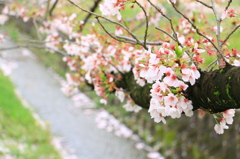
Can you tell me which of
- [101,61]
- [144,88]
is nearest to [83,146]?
[101,61]

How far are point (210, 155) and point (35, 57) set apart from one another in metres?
8.61

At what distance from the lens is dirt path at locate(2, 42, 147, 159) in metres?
5.96

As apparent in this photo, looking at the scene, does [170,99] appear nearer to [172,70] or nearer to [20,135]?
[172,70]

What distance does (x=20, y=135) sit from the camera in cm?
528

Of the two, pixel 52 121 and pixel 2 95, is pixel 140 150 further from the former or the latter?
pixel 2 95

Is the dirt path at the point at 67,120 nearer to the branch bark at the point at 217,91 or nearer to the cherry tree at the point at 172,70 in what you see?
the cherry tree at the point at 172,70

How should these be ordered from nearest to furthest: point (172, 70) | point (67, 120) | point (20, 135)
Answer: point (172, 70), point (20, 135), point (67, 120)

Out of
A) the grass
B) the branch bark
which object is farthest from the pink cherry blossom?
the grass

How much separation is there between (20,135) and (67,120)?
1.91 meters

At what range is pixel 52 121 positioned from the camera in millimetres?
6914

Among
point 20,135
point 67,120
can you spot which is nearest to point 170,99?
point 20,135

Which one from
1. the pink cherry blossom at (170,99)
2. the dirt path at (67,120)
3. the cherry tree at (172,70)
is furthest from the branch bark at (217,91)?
the dirt path at (67,120)

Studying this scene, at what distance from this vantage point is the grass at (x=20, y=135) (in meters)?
4.52

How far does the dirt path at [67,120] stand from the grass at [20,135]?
0.67m
